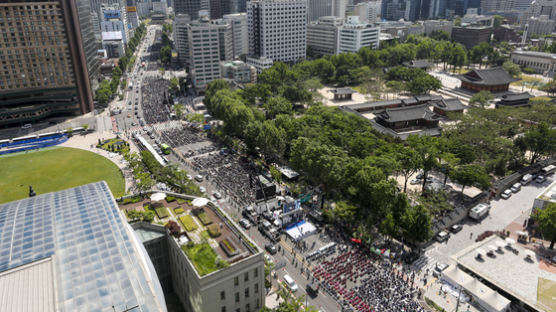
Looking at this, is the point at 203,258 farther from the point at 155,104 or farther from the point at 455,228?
the point at 155,104

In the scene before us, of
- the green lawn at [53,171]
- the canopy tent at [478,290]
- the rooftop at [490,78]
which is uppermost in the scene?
the rooftop at [490,78]

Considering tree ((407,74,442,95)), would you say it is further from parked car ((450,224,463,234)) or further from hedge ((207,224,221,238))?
hedge ((207,224,221,238))

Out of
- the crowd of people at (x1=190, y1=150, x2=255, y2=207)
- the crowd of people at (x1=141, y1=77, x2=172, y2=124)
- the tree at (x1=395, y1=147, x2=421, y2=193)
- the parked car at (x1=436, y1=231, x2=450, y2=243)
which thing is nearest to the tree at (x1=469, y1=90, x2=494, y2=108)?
the tree at (x1=395, y1=147, x2=421, y2=193)

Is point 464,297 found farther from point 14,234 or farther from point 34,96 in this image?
point 34,96

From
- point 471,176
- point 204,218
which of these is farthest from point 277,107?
point 204,218

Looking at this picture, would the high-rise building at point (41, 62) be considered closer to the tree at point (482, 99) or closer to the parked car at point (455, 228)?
the parked car at point (455, 228)

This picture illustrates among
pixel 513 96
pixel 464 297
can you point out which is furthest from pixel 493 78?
pixel 464 297

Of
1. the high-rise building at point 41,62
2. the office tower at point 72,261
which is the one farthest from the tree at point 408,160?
the high-rise building at point 41,62
